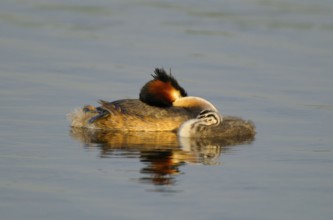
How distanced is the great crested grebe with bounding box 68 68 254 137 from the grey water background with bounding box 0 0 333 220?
529 millimetres

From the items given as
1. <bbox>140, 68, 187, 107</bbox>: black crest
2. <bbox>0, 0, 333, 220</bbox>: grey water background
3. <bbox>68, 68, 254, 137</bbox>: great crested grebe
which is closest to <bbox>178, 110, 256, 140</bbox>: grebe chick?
<bbox>68, 68, 254, 137</bbox>: great crested grebe

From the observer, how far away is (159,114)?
1686cm

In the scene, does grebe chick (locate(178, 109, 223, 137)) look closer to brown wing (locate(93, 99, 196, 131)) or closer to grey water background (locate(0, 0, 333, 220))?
brown wing (locate(93, 99, 196, 131))

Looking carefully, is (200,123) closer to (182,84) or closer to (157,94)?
(157,94)

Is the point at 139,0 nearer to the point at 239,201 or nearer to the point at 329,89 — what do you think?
the point at 329,89

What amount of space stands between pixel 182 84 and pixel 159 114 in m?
3.57

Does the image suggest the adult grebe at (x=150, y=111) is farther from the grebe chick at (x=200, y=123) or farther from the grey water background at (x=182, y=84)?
the grey water background at (x=182, y=84)

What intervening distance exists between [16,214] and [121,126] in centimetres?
587

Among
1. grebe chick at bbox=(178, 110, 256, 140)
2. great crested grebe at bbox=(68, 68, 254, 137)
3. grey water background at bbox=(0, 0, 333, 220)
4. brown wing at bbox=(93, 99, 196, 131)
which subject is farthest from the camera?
brown wing at bbox=(93, 99, 196, 131)

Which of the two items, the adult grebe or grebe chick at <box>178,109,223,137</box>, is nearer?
grebe chick at <box>178,109,223,137</box>

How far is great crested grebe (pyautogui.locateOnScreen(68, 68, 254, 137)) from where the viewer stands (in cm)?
1650

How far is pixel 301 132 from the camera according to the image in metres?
16.3

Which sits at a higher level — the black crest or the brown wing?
the black crest

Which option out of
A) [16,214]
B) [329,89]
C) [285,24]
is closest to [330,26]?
[285,24]
